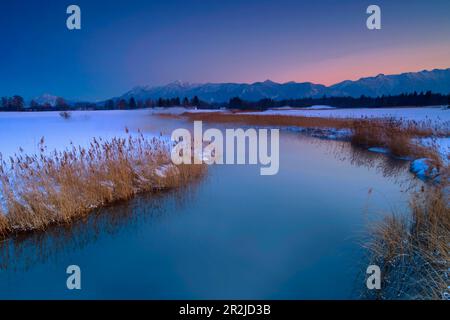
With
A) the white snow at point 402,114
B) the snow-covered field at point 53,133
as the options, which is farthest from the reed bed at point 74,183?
the white snow at point 402,114

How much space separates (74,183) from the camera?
5887 millimetres

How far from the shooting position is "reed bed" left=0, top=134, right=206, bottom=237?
15.9 feet

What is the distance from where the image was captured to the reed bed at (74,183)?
4844mm

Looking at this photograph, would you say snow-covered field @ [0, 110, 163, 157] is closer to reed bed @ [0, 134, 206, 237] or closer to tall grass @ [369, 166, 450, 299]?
reed bed @ [0, 134, 206, 237]

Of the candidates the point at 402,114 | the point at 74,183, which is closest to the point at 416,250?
the point at 74,183

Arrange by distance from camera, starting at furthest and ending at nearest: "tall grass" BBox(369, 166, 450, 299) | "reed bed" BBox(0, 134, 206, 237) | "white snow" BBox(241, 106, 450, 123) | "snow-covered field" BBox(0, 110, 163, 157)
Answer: "white snow" BBox(241, 106, 450, 123) → "snow-covered field" BBox(0, 110, 163, 157) → "reed bed" BBox(0, 134, 206, 237) → "tall grass" BBox(369, 166, 450, 299)

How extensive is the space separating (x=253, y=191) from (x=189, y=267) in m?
3.73

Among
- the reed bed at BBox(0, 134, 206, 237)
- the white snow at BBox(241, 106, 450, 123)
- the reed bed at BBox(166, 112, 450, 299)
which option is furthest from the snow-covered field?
the white snow at BBox(241, 106, 450, 123)

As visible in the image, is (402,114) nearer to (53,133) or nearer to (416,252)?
(416,252)

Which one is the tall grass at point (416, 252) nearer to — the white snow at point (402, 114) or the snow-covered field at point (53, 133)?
the snow-covered field at point (53, 133)

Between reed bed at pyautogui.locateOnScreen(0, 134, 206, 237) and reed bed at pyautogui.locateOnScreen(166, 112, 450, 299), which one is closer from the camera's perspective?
reed bed at pyautogui.locateOnScreen(166, 112, 450, 299)

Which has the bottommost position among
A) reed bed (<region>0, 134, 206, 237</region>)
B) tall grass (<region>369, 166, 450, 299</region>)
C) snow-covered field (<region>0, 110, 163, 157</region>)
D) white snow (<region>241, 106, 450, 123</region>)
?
tall grass (<region>369, 166, 450, 299</region>)
